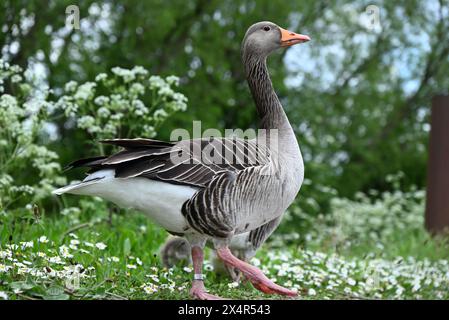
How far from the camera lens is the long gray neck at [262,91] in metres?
4.89

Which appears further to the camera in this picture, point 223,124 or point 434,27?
point 434,27

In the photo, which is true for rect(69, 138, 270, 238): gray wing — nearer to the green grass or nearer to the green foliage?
the green grass

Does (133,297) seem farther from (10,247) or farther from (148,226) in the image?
(148,226)

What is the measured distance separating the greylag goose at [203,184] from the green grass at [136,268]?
52 centimetres

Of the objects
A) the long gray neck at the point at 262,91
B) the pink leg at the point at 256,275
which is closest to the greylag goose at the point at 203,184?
the pink leg at the point at 256,275

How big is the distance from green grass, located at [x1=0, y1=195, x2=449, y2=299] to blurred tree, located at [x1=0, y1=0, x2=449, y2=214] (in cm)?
461

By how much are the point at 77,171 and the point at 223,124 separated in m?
3.44

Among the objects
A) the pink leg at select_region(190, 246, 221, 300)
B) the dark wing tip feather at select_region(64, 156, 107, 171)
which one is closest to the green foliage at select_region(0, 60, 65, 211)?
the dark wing tip feather at select_region(64, 156, 107, 171)

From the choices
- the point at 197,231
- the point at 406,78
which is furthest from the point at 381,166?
the point at 197,231

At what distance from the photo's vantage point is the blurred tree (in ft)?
40.2

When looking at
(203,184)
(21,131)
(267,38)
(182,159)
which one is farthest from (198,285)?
(21,131)

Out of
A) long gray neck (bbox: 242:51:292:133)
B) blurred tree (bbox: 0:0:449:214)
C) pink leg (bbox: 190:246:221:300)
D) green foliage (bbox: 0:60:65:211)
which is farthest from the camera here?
blurred tree (bbox: 0:0:449:214)

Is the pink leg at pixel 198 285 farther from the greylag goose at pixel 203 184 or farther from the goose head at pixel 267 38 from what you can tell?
the goose head at pixel 267 38

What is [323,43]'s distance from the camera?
15.2 m
